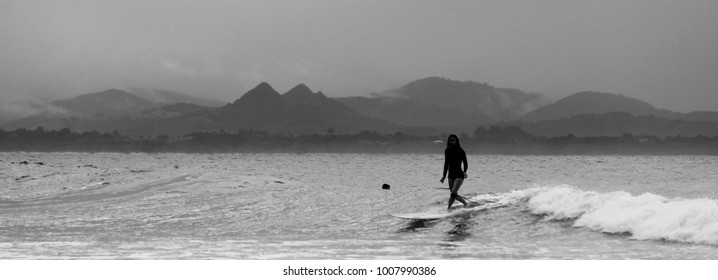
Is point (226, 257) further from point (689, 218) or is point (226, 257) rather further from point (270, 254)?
point (689, 218)

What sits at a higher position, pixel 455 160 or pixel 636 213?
pixel 455 160

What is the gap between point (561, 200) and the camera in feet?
80.9

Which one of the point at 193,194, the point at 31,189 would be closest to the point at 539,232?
the point at 193,194

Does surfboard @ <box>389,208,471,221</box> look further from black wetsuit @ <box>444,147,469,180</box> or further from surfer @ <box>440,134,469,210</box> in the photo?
black wetsuit @ <box>444,147,469,180</box>

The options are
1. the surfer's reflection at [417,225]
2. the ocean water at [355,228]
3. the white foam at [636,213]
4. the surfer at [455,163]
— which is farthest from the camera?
the surfer at [455,163]

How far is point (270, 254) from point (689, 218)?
34.7ft

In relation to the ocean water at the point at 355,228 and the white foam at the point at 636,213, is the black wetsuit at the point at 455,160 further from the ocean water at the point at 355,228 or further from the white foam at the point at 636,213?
the white foam at the point at 636,213

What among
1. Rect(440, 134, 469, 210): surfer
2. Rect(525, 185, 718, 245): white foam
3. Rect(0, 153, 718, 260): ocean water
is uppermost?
Rect(440, 134, 469, 210): surfer

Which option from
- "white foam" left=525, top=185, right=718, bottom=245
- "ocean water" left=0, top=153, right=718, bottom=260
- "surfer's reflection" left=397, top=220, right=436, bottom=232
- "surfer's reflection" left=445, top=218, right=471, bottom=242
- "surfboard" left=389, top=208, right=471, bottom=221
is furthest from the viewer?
"surfboard" left=389, top=208, right=471, bottom=221

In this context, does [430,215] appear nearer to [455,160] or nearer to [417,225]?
[417,225]

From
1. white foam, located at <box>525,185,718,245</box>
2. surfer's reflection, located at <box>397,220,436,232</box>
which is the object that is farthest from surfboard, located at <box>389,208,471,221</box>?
white foam, located at <box>525,185,718,245</box>

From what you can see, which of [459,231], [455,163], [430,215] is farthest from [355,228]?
[455,163]

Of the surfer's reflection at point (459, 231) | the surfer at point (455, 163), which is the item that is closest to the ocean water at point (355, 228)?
the surfer's reflection at point (459, 231)
